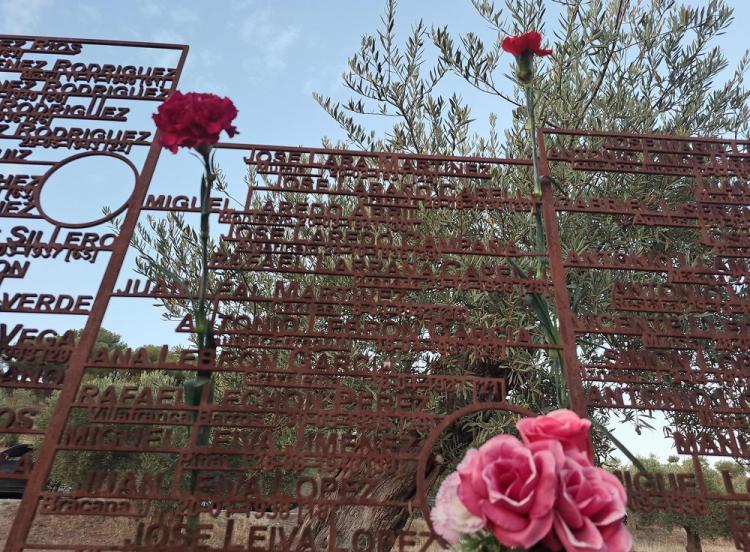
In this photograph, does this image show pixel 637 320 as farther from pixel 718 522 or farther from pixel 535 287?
pixel 718 522

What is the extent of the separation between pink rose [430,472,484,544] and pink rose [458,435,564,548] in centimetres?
6

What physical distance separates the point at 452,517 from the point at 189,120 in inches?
108

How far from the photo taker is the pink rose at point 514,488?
5.66ft

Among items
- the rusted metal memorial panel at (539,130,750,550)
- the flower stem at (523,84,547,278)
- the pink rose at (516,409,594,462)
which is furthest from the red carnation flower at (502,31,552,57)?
the pink rose at (516,409,594,462)

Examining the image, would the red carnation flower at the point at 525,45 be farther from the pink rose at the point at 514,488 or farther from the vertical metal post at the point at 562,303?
the pink rose at the point at 514,488

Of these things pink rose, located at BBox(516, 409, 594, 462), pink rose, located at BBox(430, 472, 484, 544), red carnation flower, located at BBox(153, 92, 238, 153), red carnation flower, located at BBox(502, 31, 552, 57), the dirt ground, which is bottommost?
the dirt ground

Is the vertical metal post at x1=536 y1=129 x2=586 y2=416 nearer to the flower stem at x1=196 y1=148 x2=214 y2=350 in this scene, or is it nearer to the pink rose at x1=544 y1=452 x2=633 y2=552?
the pink rose at x1=544 y1=452 x2=633 y2=552

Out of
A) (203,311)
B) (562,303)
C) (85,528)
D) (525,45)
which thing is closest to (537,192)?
(562,303)

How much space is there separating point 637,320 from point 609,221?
9.77 feet

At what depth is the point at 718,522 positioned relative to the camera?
13.5 m

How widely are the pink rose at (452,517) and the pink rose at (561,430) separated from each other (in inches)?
13.3

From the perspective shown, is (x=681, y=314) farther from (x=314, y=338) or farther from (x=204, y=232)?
(x=204, y=232)

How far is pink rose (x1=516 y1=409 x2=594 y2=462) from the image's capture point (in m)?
2.02

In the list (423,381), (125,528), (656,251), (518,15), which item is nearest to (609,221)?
(656,251)
